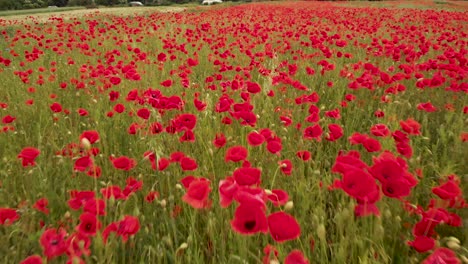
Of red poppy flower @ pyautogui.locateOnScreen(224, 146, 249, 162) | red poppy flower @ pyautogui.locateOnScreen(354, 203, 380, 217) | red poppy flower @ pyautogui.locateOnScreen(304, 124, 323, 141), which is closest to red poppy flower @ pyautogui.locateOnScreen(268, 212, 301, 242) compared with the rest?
red poppy flower @ pyautogui.locateOnScreen(354, 203, 380, 217)

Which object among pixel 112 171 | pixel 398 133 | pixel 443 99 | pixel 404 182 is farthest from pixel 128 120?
pixel 443 99

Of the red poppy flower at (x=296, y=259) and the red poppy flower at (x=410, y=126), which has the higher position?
the red poppy flower at (x=410, y=126)

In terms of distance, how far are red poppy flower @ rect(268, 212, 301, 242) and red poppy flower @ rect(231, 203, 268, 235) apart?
2 centimetres

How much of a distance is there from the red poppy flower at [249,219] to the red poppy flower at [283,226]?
0.07 feet

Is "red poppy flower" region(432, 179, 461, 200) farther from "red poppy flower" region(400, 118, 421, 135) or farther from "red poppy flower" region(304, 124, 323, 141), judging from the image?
"red poppy flower" region(304, 124, 323, 141)

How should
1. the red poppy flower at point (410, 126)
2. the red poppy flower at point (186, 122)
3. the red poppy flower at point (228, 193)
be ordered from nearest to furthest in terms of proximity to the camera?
1. the red poppy flower at point (228, 193)
2. the red poppy flower at point (410, 126)
3. the red poppy flower at point (186, 122)

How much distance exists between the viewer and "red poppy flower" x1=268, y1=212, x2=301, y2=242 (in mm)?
817

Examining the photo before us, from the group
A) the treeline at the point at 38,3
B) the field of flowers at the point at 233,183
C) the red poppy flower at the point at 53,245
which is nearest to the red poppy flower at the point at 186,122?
the field of flowers at the point at 233,183

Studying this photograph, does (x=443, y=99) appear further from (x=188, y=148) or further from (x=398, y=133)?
(x=188, y=148)

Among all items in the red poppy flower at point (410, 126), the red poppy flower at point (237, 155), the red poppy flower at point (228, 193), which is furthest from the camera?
the red poppy flower at point (410, 126)

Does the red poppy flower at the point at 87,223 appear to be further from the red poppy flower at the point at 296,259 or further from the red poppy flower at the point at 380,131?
the red poppy flower at the point at 380,131

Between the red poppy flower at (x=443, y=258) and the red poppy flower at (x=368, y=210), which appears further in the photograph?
the red poppy flower at (x=368, y=210)

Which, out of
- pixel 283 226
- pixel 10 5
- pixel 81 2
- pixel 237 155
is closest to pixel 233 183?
pixel 283 226

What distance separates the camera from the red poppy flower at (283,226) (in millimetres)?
817
